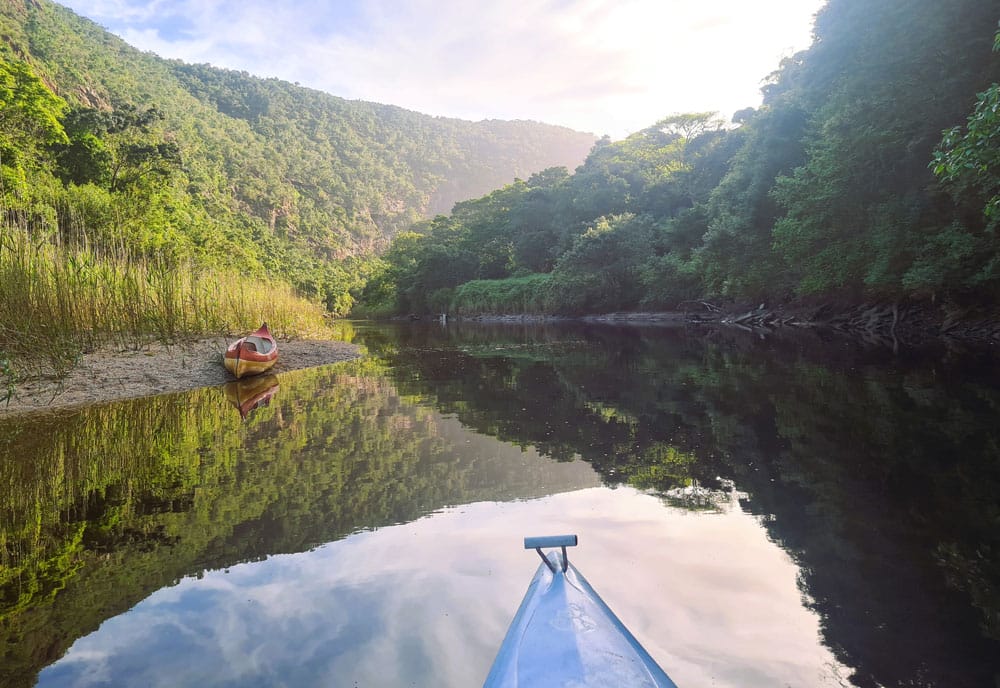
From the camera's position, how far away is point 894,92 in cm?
1361

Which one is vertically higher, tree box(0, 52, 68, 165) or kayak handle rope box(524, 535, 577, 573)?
tree box(0, 52, 68, 165)

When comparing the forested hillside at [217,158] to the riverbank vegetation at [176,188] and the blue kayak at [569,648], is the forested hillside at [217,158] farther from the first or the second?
the blue kayak at [569,648]

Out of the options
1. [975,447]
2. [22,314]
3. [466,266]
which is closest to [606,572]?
[975,447]

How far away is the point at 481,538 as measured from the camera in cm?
343

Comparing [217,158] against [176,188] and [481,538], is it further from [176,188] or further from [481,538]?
[481,538]

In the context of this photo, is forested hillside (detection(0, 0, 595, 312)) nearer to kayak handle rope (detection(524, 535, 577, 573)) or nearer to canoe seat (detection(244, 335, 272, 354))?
canoe seat (detection(244, 335, 272, 354))

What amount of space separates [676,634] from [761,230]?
22814 mm

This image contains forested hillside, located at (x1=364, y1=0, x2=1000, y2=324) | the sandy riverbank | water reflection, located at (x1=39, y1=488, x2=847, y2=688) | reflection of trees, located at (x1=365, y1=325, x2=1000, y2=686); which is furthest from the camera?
forested hillside, located at (x1=364, y1=0, x2=1000, y2=324)

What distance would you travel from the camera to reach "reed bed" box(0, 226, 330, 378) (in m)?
7.15

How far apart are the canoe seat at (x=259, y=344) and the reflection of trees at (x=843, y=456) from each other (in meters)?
2.58

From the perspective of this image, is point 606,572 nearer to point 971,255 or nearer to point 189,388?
point 189,388

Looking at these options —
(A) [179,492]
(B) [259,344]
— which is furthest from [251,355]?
(A) [179,492]

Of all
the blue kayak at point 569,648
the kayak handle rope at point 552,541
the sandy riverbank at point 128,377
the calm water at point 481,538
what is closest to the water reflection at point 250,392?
the sandy riverbank at point 128,377

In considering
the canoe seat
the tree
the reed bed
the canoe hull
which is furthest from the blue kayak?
the tree
